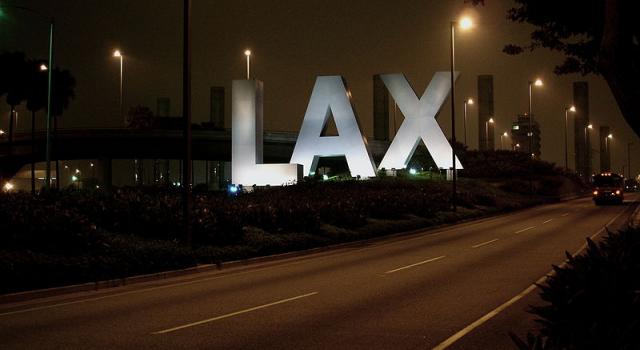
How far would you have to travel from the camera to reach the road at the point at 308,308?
984cm

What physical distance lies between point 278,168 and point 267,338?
3690cm

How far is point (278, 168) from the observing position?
4666 cm

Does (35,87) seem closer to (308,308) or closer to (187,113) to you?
(187,113)

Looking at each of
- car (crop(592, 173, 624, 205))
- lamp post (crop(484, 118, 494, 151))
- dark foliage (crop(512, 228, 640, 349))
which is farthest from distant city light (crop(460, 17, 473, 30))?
lamp post (crop(484, 118, 494, 151))

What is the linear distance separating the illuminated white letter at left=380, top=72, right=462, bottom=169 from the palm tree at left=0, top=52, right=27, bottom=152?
3900cm

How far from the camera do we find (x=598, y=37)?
14211 millimetres

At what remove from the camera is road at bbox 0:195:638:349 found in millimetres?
9836

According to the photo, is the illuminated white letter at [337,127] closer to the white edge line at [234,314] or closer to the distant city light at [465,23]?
the distant city light at [465,23]

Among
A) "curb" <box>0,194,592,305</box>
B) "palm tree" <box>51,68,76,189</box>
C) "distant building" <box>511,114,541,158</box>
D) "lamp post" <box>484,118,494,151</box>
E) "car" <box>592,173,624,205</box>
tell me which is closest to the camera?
"curb" <box>0,194,592,305</box>

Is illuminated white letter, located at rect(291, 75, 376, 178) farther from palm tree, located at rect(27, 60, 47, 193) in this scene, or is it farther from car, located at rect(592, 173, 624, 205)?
palm tree, located at rect(27, 60, 47, 193)

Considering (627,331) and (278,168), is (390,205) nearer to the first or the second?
(278,168)

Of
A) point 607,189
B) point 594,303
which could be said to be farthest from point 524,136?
point 594,303

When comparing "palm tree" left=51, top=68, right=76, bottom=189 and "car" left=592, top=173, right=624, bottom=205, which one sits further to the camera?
"palm tree" left=51, top=68, right=76, bottom=189

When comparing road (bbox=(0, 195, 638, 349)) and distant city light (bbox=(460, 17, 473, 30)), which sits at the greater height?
distant city light (bbox=(460, 17, 473, 30))
